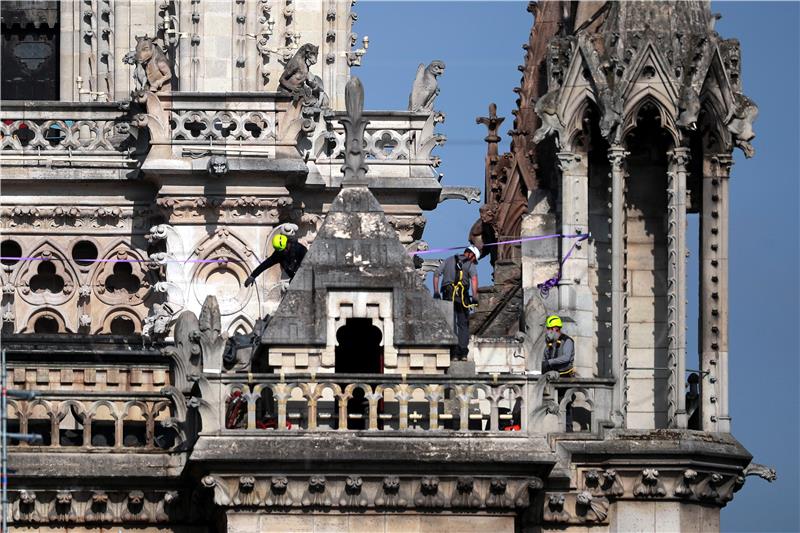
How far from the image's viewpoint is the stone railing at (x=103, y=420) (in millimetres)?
72188

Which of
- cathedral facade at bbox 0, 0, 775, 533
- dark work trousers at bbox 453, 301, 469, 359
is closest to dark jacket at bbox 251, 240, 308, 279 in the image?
cathedral facade at bbox 0, 0, 775, 533

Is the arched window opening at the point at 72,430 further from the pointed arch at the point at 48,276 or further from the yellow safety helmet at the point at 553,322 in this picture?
the pointed arch at the point at 48,276

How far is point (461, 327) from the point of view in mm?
73750

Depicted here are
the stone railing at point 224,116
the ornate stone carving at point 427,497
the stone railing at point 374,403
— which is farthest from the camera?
the stone railing at point 224,116

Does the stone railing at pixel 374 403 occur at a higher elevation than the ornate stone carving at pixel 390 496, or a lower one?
higher

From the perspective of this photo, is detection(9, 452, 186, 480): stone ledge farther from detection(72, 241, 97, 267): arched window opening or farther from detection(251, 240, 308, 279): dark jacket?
detection(72, 241, 97, 267): arched window opening

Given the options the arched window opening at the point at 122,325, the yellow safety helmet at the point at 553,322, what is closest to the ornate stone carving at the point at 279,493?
the yellow safety helmet at the point at 553,322

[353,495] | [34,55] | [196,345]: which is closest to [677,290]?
[353,495]

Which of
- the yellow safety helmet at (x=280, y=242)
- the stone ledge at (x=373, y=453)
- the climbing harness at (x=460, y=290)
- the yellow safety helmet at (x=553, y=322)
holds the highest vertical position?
the yellow safety helmet at (x=280, y=242)

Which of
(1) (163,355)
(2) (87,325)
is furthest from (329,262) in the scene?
(2) (87,325)

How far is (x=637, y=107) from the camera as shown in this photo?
74688 mm

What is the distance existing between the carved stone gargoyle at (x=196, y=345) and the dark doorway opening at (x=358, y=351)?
5.48ft

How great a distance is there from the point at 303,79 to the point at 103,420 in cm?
893

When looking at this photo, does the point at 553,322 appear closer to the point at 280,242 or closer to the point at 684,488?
the point at 684,488
